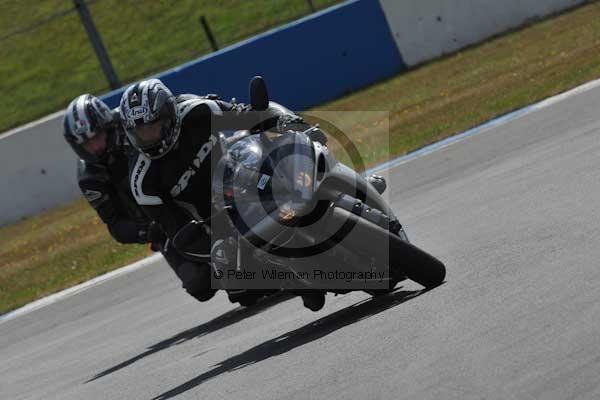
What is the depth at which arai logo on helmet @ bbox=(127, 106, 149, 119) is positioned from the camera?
6.88 metres

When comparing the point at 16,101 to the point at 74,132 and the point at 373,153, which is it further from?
the point at 74,132

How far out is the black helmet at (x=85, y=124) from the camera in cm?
864

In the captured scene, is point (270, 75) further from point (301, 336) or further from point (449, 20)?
point (301, 336)

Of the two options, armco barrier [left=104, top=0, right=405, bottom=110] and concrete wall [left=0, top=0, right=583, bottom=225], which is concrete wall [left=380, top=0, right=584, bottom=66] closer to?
concrete wall [left=0, top=0, right=583, bottom=225]

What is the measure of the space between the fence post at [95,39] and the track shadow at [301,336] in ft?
40.2

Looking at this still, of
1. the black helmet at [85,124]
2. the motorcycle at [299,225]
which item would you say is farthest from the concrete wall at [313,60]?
the motorcycle at [299,225]

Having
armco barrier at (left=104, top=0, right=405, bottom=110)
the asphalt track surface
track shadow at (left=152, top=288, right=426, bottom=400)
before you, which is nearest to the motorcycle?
track shadow at (left=152, top=288, right=426, bottom=400)

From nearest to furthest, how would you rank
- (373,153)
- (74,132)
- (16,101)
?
1. (74,132)
2. (373,153)
3. (16,101)

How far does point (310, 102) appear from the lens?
1991 cm

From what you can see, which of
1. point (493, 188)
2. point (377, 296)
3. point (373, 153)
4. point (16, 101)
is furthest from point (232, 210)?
point (16, 101)

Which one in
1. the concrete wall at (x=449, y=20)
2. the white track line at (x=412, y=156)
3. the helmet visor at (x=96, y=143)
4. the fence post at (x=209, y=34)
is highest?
the helmet visor at (x=96, y=143)

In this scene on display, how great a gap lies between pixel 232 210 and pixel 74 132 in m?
2.51

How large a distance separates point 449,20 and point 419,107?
350cm

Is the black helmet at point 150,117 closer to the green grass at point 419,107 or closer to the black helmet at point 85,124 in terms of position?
the black helmet at point 85,124
